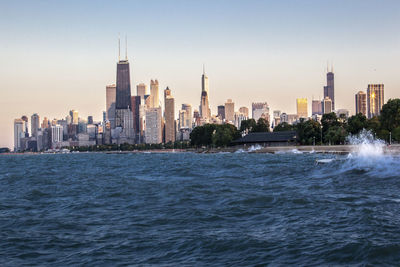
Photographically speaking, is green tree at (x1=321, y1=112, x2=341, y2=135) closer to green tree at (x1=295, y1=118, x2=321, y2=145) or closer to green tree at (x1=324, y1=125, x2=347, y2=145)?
green tree at (x1=295, y1=118, x2=321, y2=145)

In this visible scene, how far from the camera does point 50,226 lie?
20.4 meters

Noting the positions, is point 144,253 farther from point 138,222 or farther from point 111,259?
point 138,222

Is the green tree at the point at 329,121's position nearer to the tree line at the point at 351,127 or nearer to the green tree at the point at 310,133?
the tree line at the point at 351,127

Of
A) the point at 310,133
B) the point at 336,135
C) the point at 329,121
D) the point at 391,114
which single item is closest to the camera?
the point at 391,114

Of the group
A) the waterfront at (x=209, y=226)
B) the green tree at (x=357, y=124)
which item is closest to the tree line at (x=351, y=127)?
the green tree at (x=357, y=124)

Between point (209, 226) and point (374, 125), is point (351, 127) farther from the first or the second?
point (209, 226)

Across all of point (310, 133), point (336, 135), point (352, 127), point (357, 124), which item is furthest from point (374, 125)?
point (310, 133)

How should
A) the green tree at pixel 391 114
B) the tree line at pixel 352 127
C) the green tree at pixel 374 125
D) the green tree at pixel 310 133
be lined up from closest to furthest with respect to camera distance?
the green tree at pixel 391 114 → the tree line at pixel 352 127 → the green tree at pixel 374 125 → the green tree at pixel 310 133

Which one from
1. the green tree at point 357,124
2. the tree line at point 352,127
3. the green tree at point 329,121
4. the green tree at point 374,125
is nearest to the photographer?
the tree line at point 352,127

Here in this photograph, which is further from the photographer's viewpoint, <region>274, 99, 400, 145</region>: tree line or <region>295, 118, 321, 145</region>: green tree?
<region>295, 118, 321, 145</region>: green tree

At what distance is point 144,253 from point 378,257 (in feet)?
24.2

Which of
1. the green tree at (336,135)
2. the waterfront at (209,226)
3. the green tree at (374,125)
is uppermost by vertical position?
the green tree at (374,125)

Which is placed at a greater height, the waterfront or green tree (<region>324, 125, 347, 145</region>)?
green tree (<region>324, 125, 347, 145</region>)

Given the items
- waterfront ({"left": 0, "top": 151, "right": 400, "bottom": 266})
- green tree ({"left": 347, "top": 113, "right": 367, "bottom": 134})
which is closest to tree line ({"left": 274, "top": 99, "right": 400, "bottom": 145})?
green tree ({"left": 347, "top": 113, "right": 367, "bottom": 134})
